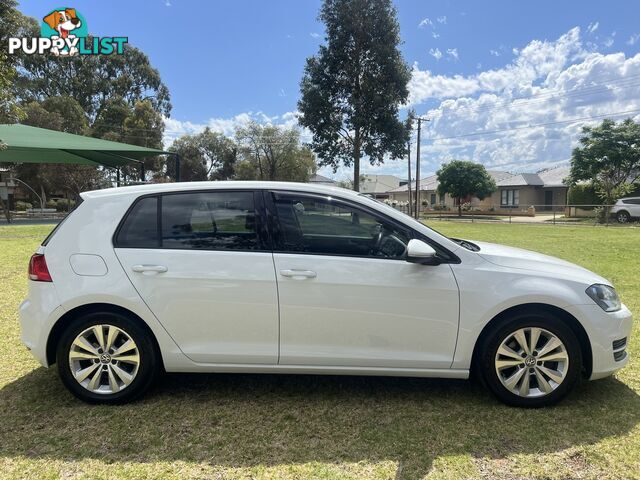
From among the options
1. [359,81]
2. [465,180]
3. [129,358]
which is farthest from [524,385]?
[465,180]

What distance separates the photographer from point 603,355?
3.15 m

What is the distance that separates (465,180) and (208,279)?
4098 cm

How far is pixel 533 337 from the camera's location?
3141 millimetres

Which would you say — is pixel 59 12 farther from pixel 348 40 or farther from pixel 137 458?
pixel 137 458

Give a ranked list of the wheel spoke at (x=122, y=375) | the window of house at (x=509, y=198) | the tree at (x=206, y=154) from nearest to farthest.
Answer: the wheel spoke at (x=122, y=375), the window of house at (x=509, y=198), the tree at (x=206, y=154)

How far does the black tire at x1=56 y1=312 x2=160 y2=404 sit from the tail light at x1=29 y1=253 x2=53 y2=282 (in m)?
0.39

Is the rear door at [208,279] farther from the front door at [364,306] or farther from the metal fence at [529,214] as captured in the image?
the metal fence at [529,214]

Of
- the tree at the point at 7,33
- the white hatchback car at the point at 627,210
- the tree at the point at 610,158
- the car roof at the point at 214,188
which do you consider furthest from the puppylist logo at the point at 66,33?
the tree at the point at 610,158

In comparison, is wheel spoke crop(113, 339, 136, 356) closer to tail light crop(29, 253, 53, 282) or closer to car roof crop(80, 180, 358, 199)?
tail light crop(29, 253, 53, 282)

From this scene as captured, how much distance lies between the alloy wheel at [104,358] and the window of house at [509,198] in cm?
4851

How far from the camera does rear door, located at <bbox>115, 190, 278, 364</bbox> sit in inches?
122

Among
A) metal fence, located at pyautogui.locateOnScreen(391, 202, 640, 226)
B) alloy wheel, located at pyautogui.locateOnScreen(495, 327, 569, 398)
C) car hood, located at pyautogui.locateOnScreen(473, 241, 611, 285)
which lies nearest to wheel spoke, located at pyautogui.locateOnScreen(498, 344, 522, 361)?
alloy wheel, located at pyautogui.locateOnScreen(495, 327, 569, 398)

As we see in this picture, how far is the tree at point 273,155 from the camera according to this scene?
162ft

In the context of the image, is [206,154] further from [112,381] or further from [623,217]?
[112,381]
